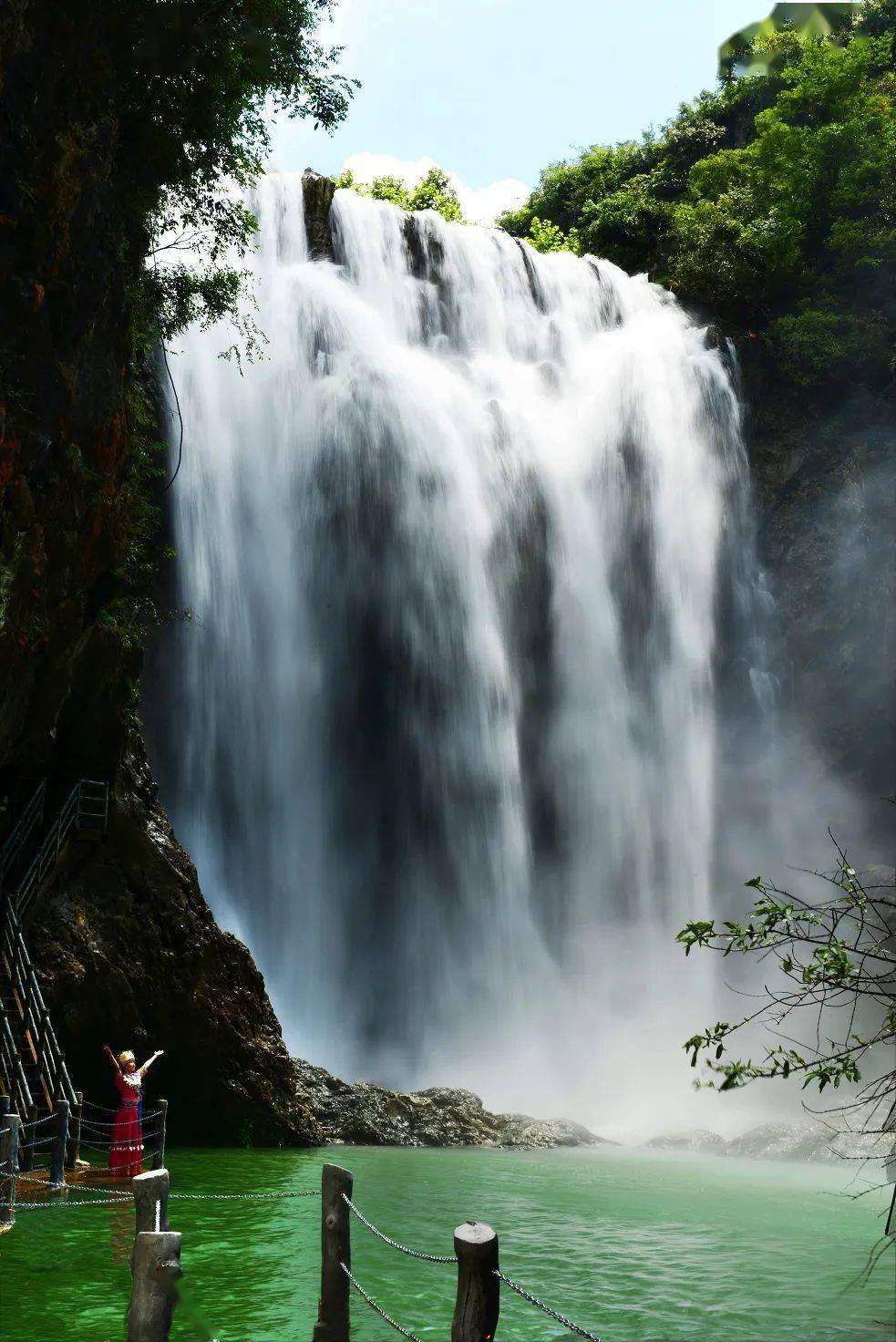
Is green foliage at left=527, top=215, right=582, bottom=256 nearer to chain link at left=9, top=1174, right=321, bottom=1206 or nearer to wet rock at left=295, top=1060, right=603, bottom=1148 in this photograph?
wet rock at left=295, top=1060, right=603, bottom=1148

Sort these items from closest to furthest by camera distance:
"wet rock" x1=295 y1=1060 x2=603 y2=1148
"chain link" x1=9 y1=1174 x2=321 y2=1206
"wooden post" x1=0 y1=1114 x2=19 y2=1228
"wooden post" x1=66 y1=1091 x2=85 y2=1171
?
"wooden post" x1=0 y1=1114 x2=19 y2=1228, "chain link" x1=9 y1=1174 x2=321 y2=1206, "wooden post" x1=66 y1=1091 x2=85 y2=1171, "wet rock" x1=295 y1=1060 x2=603 y2=1148

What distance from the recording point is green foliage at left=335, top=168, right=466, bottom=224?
52688mm

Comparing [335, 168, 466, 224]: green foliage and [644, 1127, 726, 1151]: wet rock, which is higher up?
[335, 168, 466, 224]: green foliage

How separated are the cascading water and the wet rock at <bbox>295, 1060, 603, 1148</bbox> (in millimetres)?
3966

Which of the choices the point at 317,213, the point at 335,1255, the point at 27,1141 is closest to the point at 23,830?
the point at 27,1141

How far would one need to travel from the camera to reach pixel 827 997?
19.3 feet

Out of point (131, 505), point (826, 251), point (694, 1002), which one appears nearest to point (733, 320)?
point (826, 251)

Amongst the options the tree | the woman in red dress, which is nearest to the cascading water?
the tree

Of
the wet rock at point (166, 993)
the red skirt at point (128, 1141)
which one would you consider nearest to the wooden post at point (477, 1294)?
the red skirt at point (128, 1141)

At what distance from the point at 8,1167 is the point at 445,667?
1753cm

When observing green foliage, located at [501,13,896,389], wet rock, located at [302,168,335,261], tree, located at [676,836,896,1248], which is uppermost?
green foliage, located at [501,13,896,389]

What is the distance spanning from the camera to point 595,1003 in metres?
27.5

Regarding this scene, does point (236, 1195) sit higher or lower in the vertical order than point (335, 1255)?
→ lower

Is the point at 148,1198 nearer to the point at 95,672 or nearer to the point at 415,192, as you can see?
the point at 95,672
